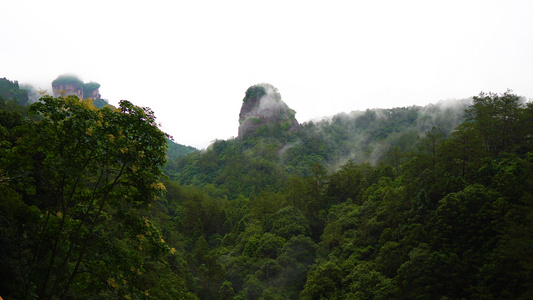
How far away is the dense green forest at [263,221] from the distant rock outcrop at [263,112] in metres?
38.4

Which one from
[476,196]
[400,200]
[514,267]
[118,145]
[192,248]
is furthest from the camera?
[192,248]

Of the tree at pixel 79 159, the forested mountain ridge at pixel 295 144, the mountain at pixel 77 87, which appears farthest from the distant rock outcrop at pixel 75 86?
the tree at pixel 79 159

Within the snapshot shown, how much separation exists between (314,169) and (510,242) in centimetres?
2511

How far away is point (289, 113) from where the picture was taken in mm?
93375

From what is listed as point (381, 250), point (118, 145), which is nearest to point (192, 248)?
Result: point (381, 250)

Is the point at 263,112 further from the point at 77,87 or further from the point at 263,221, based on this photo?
the point at 77,87

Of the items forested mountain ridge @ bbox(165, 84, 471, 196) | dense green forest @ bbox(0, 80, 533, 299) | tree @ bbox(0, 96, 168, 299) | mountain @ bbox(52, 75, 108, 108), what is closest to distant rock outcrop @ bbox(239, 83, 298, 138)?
forested mountain ridge @ bbox(165, 84, 471, 196)

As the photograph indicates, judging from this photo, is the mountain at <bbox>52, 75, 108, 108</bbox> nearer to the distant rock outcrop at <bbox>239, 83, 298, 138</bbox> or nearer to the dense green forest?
the distant rock outcrop at <bbox>239, 83, 298, 138</bbox>

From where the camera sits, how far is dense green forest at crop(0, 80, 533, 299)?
6.21 meters

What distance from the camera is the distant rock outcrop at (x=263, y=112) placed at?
290ft

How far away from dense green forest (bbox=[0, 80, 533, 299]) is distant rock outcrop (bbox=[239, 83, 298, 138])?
3843 cm

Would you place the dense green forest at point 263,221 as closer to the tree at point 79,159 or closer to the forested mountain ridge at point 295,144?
the tree at point 79,159

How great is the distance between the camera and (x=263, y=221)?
3794 cm

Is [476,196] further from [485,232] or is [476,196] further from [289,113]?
[289,113]
